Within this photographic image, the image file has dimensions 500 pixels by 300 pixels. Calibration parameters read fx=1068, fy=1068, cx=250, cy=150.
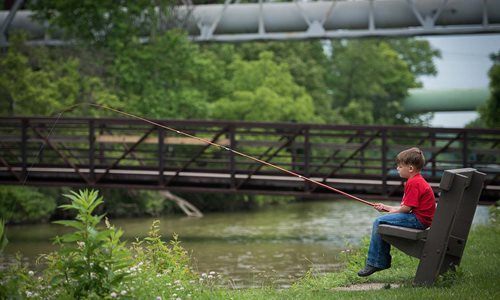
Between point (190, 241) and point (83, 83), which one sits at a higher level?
point (83, 83)

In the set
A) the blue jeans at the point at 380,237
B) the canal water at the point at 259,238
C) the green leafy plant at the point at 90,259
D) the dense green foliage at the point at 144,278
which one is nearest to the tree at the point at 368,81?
the canal water at the point at 259,238

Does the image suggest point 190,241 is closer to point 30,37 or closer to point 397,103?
point 30,37

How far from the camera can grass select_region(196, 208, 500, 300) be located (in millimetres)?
10281

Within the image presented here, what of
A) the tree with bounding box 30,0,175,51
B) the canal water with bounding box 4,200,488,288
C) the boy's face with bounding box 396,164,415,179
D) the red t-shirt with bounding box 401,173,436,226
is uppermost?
the tree with bounding box 30,0,175,51

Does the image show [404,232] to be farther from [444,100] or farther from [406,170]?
[444,100]

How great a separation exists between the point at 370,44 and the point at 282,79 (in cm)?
1277

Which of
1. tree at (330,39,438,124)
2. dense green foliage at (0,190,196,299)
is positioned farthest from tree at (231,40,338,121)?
dense green foliage at (0,190,196,299)

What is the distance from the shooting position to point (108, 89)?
37.8 metres

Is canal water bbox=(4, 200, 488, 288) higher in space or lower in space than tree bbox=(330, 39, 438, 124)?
lower

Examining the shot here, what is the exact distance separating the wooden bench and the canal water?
455 cm

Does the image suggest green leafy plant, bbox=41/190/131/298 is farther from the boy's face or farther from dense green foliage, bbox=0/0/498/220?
dense green foliage, bbox=0/0/498/220

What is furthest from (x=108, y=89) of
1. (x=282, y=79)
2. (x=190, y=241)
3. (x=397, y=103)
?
(x=397, y=103)

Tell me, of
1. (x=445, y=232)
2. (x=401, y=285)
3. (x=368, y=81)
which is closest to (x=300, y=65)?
(x=368, y=81)

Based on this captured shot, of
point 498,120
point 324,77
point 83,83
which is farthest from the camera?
point 324,77
